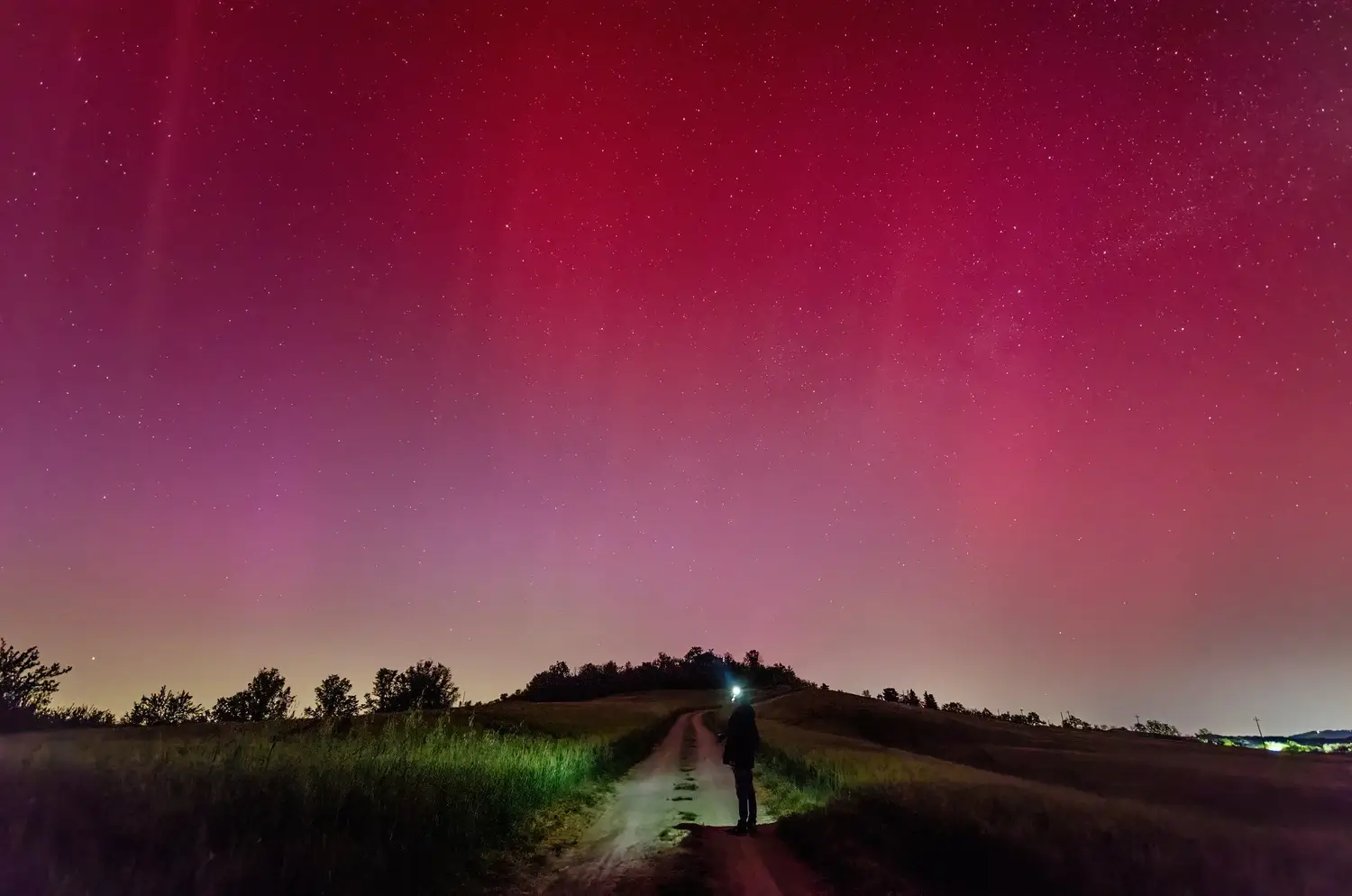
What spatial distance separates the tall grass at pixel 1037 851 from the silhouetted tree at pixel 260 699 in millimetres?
171237

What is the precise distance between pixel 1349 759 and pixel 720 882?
187 ft

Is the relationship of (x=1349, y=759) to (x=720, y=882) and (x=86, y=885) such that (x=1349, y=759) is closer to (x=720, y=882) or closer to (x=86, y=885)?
(x=720, y=882)

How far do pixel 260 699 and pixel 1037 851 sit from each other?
18664 cm

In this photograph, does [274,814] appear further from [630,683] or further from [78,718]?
[630,683]

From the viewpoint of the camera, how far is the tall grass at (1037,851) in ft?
27.5

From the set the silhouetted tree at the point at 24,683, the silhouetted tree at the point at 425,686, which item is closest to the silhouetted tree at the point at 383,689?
the silhouetted tree at the point at 425,686

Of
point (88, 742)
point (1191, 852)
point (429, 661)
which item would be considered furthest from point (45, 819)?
point (429, 661)

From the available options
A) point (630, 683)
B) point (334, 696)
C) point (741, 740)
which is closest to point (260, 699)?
point (334, 696)

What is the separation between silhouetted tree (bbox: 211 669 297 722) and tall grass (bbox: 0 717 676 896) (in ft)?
549

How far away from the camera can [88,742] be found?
9000mm

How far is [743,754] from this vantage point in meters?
13.5

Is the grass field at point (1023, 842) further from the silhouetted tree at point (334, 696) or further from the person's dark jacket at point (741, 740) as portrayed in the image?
the silhouetted tree at point (334, 696)

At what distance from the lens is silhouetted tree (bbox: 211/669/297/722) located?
145m

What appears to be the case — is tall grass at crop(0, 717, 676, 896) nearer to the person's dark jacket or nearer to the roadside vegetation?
the roadside vegetation
